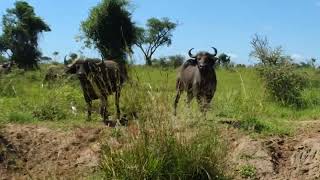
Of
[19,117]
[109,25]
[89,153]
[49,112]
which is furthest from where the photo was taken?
[109,25]

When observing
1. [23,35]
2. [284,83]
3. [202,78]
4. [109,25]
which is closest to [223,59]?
[202,78]

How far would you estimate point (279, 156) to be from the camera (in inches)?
396

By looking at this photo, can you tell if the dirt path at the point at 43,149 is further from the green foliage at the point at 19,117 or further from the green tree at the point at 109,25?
the green tree at the point at 109,25

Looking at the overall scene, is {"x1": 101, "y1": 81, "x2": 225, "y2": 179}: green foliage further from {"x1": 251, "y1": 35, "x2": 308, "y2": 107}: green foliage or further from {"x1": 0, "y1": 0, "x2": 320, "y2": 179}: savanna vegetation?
{"x1": 251, "y1": 35, "x2": 308, "y2": 107}: green foliage

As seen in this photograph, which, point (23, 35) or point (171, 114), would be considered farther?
point (23, 35)

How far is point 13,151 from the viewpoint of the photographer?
11.0 meters

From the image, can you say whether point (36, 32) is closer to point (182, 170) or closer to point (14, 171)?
point (14, 171)

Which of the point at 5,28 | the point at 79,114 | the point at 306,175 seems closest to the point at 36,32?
the point at 5,28

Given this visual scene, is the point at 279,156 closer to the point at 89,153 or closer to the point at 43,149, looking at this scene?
the point at 89,153

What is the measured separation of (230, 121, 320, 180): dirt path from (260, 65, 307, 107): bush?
5003mm

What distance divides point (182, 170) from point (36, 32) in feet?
115

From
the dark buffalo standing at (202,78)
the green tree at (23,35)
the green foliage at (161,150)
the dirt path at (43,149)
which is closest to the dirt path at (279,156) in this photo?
the green foliage at (161,150)

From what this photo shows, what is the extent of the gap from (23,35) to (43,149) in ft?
98.0

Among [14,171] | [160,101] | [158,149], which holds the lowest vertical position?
[14,171]
